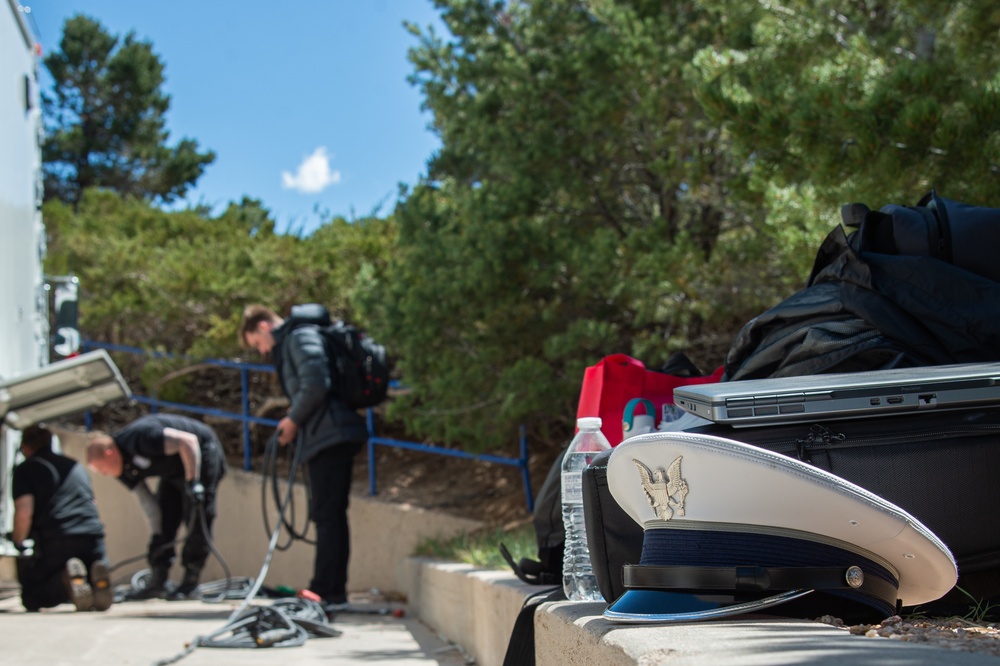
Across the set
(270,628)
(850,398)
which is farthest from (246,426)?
(850,398)

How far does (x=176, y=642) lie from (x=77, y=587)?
6.49ft

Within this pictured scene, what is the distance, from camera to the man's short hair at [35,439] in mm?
6848

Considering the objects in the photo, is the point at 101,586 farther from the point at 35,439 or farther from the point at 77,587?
the point at 35,439

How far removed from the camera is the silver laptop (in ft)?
6.95

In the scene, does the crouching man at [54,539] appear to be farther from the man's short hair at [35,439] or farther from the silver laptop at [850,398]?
the silver laptop at [850,398]

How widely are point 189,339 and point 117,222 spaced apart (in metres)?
3.28

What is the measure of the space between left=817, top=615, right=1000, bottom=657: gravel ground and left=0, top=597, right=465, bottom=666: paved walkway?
104 inches

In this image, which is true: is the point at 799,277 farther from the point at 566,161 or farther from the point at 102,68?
the point at 102,68

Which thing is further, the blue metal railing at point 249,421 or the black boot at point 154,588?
the black boot at point 154,588

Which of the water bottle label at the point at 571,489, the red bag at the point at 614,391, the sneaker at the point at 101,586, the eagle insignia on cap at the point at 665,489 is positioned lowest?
the sneaker at the point at 101,586

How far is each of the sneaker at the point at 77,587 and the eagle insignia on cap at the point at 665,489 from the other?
18.2 ft

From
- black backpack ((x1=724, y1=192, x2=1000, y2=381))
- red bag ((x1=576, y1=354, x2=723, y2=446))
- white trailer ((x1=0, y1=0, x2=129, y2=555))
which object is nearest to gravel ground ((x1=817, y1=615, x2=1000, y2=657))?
black backpack ((x1=724, y1=192, x2=1000, y2=381))

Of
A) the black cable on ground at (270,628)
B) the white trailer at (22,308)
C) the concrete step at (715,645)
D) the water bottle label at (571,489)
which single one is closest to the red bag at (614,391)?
the water bottle label at (571,489)

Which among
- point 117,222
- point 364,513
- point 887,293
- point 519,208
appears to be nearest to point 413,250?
point 519,208
